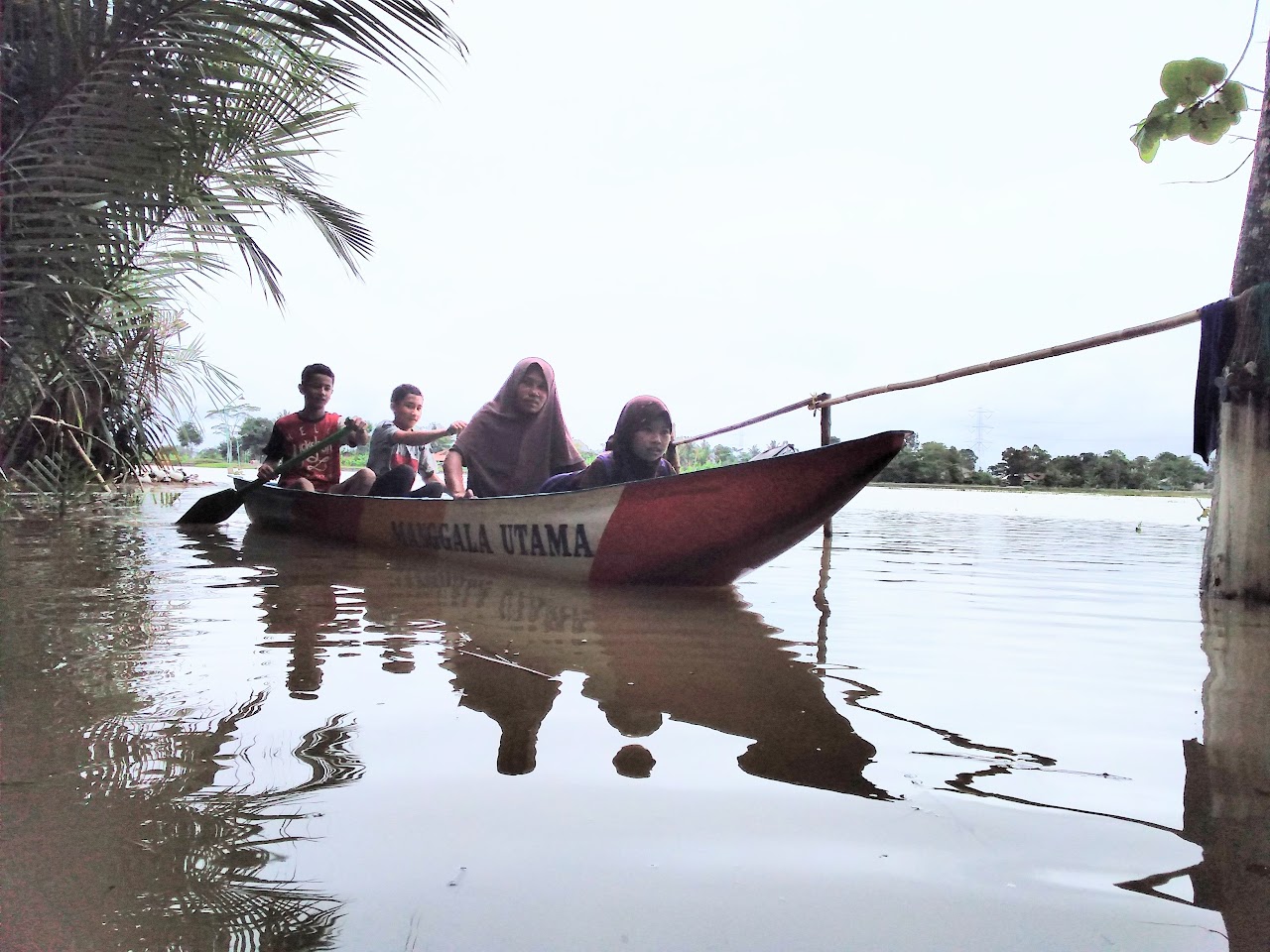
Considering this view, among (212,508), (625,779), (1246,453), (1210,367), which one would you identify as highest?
(1210,367)

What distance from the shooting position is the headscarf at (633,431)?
16.3 feet

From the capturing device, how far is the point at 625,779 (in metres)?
1.71

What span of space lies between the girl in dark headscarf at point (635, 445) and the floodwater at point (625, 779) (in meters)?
1.41

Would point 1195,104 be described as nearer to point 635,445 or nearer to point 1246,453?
point 1246,453

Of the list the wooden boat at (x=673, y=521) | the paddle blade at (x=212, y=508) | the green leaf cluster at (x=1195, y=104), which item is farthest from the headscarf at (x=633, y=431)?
the paddle blade at (x=212, y=508)

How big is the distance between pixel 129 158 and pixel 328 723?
129 inches

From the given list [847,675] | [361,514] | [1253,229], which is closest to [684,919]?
[847,675]

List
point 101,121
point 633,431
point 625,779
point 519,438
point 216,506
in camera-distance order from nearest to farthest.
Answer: point 625,779, point 101,121, point 633,431, point 519,438, point 216,506

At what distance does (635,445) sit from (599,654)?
223 centimetres

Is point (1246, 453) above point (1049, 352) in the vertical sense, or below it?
below

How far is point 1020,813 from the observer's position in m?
1.55

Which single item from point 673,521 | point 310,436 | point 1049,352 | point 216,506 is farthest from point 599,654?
point 216,506

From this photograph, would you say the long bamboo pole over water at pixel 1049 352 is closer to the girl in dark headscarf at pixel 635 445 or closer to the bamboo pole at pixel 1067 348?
the bamboo pole at pixel 1067 348

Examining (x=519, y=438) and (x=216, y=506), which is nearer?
(x=519, y=438)
